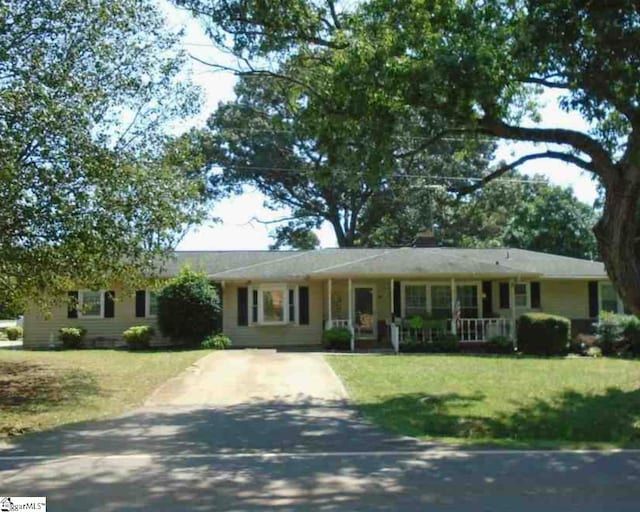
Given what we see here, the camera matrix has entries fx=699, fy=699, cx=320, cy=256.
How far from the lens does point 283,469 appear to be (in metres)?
7.95

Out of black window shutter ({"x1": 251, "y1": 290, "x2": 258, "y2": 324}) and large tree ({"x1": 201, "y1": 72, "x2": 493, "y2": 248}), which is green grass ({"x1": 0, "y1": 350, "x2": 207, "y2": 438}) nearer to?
Answer: black window shutter ({"x1": 251, "y1": 290, "x2": 258, "y2": 324})

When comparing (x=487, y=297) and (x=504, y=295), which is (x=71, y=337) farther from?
(x=504, y=295)

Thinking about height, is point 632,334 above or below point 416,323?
below

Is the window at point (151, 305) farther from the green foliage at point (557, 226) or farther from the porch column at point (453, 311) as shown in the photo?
the green foliage at point (557, 226)

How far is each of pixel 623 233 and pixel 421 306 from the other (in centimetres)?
1573

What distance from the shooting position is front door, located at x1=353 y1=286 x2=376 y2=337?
27234 mm

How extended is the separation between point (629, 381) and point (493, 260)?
13.7 metres

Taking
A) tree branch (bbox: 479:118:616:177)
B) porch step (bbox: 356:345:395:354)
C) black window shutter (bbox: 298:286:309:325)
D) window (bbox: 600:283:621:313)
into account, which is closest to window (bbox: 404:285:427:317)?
porch step (bbox: 356:345:395:354)

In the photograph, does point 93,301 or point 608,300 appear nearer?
point 93,301

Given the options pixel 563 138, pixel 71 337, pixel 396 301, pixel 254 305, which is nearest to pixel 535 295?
pixel 396 301

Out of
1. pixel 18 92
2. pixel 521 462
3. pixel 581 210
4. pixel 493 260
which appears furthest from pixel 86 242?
pixel 581 210

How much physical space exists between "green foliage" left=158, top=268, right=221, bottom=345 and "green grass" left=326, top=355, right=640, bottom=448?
22.9ft

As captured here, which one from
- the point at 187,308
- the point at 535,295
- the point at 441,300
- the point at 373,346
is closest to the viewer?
the point at 187,308

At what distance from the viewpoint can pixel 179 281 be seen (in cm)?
2592
